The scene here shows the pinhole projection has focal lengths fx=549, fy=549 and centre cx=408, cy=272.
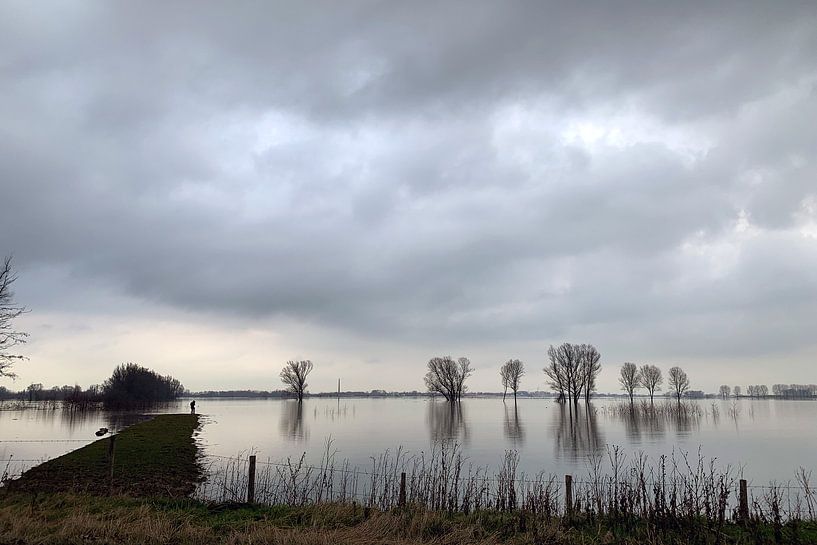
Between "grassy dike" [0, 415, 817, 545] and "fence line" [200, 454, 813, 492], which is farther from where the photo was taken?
"fence line" [200, 454, 813, 492]

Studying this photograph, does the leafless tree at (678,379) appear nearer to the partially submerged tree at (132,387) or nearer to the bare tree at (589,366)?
the bare tree at (589,366)

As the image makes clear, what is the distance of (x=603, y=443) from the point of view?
30672 millimetres

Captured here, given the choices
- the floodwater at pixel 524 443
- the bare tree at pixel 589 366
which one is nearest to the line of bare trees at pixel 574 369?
the bare tree at pixel 589 366

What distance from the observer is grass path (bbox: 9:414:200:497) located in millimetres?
16984

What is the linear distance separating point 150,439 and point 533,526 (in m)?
27.9

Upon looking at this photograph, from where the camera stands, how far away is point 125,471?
20656 mm

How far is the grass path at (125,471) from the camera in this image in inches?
669

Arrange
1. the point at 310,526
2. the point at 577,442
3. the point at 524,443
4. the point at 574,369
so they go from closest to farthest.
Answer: the point at 310,526 → the point at 524,443 → the point at 577,442 → the point at 574,369

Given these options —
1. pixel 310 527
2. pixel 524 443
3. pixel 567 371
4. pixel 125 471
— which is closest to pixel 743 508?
pixel 310 527

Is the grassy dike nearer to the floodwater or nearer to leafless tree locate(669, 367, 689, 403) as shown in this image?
the floodwater

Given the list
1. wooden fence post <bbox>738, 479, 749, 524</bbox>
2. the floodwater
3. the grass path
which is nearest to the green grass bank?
wooden fence post <bbox>738, 479, 749, 524</bbox>

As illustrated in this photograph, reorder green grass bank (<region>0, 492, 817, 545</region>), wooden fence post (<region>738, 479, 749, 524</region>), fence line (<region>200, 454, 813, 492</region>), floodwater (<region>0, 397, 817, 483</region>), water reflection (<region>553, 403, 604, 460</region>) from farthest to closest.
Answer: water reflection (<region>553, 403, 604, 460</region>), floodwater (<region>0, 397, 817, 483</region>), fence line (<region>200, 454, 813, 492</region>), wooden fence post (<region>738, 479, 749, 524</region>), green grass bank (<region>0, 492, 817, 545</region>)

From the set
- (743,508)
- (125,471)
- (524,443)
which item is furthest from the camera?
(524,443)

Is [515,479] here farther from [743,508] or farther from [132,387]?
[132,387]
